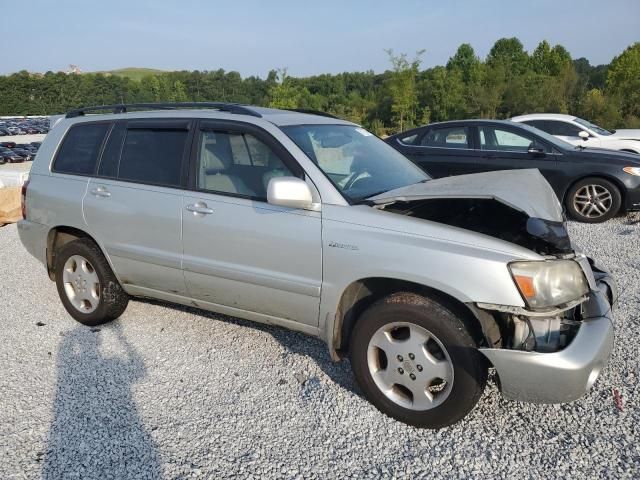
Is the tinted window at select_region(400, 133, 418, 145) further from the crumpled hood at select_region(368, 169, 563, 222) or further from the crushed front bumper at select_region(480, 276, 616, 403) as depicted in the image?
the crushed front bumper at select_region(480, 276, 616, 403)

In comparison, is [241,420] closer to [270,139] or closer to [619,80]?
[270,139]

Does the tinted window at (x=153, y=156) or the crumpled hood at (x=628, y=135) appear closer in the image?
the tinted window at (x=153, y=156)

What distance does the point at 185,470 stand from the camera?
8.58ft

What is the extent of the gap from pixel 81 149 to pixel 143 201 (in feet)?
3.42

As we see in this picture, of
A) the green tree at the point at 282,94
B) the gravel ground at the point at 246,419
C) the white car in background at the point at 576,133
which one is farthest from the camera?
the green tree at the point at 282,94

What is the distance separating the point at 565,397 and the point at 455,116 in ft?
135

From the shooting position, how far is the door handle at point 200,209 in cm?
354

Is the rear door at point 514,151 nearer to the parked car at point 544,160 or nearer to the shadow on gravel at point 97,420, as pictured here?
the parked car at point 544,160

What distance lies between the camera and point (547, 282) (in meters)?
2.63

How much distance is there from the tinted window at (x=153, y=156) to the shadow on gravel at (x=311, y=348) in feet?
4.49

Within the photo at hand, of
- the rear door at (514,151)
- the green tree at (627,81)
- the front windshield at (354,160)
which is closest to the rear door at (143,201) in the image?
the front windshield at (354,160)

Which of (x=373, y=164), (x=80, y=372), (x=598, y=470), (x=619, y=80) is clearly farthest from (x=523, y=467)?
(x=619, y=80)

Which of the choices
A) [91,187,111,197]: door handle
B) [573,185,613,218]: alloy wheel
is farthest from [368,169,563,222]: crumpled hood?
[573,185,613,218]: alloy wheel

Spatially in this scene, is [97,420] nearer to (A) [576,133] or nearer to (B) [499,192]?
(B) [499,192]
